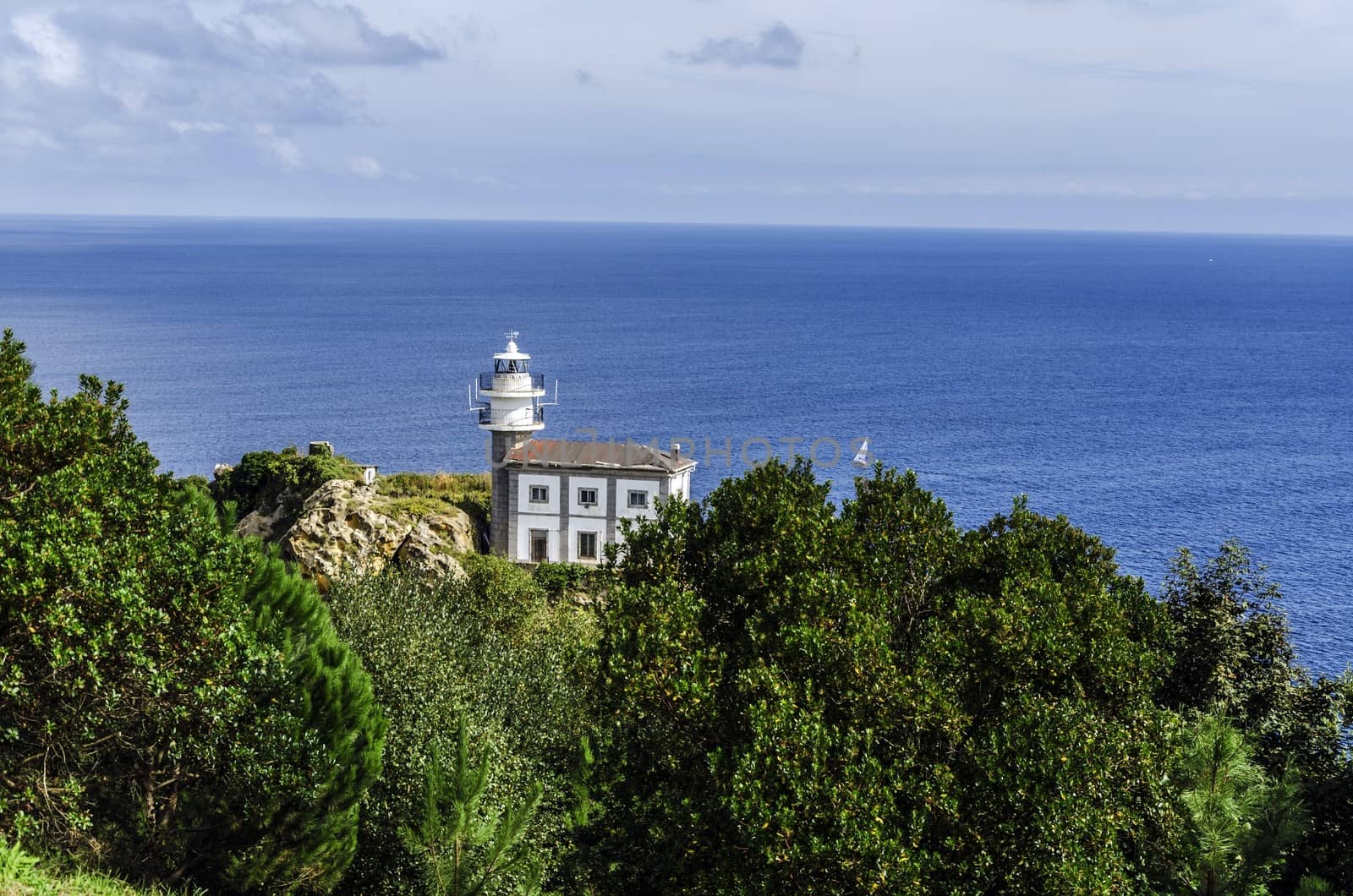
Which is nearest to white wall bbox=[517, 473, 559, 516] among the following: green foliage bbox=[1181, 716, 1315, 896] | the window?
the window

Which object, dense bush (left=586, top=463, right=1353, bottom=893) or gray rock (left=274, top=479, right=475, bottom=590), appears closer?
dense bush (left=586, top=463, right=1353, bottom=893)

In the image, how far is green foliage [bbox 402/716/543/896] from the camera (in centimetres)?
1872

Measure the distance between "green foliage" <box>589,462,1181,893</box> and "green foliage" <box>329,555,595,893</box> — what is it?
1750mm

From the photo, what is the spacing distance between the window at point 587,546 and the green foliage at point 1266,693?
29125 mm

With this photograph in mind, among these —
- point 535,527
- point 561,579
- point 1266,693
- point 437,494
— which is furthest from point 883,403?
point 1266,693

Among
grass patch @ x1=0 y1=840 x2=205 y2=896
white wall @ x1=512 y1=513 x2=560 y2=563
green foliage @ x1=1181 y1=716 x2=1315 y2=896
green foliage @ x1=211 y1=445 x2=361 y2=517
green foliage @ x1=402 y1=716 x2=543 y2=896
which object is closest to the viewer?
grass patch @ x1=0 y1=840 x2=205 y2=896

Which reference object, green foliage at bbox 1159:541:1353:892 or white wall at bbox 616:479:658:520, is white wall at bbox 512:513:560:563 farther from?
green foliage at bbox 1159:541:1353:892

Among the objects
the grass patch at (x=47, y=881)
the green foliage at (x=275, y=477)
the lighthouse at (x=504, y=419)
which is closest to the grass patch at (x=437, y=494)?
the lighthouse at (x=504, y=419)

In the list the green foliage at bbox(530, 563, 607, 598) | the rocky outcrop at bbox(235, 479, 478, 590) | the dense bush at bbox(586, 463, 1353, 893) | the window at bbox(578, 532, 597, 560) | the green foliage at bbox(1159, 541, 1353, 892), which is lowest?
the green foliage at bbox(530, 563, 607, 598)

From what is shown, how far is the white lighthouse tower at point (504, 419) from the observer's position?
2281 inches

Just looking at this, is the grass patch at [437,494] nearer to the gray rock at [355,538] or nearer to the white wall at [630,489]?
the gray rock at [355,538]

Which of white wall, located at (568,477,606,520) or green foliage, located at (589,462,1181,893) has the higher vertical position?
green foliage, located at (589,462,1181,893)

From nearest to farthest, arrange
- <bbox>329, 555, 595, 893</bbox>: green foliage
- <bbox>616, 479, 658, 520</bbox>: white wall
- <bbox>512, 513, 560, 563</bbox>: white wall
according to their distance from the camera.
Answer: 1. <bbox>329, 555, 595, 893</bbox>: green foliage
2. <bbox>616, 479, 658, 520</bbox>: white wall
3. <bbox>512, 513, 560, 563</bbox>: white wall

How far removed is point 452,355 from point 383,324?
1503 inches
